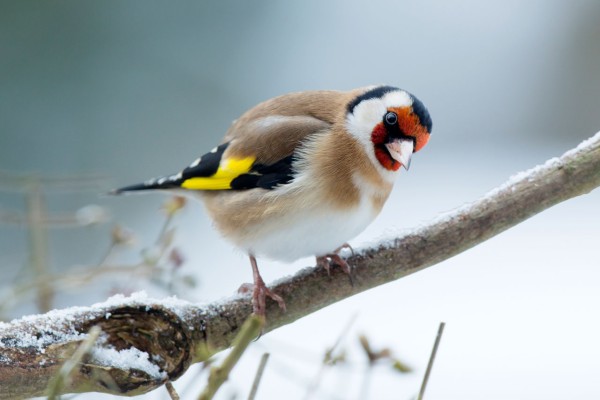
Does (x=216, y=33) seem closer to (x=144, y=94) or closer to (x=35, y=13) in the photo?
(x=144, y=94)

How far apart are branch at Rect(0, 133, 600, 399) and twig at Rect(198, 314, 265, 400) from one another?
0.09 m

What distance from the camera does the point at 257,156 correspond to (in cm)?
238

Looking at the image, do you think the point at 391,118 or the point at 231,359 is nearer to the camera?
the point at 231,359

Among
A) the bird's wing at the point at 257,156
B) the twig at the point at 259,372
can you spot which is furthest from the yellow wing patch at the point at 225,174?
the twig at the point at 259,372

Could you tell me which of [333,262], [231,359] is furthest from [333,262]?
[231,359]

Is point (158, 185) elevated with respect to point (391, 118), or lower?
elevated

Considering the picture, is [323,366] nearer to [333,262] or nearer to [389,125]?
[333,262]

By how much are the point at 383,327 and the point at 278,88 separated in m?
2.82

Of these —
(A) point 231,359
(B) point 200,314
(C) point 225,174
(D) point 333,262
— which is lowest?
(A) point 231,359

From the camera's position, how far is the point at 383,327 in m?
3.26

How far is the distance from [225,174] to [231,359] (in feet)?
4.66

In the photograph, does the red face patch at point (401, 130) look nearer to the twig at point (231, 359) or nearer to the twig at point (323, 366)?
the twig at point (323, 366)

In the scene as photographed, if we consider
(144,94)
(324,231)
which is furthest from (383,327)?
(144,94)

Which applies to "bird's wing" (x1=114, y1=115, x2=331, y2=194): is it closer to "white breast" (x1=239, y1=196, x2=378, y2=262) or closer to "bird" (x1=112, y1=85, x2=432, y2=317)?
"bird" (x1=112, y1=85, x2=432, y2=317)
